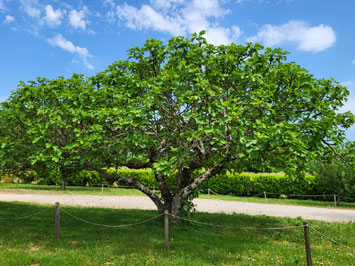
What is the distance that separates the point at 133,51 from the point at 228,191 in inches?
894

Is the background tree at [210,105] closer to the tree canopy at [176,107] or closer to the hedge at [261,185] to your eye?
the tree canopy at [176,107]

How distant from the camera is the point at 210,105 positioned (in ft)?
30.1

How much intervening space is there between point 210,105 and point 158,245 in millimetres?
4554

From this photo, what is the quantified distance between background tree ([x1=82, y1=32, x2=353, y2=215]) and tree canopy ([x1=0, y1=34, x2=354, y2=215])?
4 centimetres

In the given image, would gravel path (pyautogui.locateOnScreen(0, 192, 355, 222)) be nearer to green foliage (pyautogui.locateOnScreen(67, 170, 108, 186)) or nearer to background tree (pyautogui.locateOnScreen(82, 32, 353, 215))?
background tree (pyautogui.locateOnScreen(82, 32, 353, 215))

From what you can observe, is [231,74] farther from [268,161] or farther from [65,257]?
[65,257]

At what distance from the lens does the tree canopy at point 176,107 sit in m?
8.85

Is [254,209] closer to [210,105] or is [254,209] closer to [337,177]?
[337,177]

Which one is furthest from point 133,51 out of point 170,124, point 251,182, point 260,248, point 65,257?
point 251,182

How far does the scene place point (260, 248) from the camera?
31.1 feet

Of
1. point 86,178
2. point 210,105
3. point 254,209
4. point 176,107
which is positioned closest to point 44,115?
point 176,107

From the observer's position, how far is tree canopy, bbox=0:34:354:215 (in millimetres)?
8852

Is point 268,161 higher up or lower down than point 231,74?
lower down

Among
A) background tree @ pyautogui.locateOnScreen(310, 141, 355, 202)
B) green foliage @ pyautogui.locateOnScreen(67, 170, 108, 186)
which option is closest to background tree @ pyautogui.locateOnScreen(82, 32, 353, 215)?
background tree @ pyautogui.locateOnScreen(310, 141, 355, 202)
